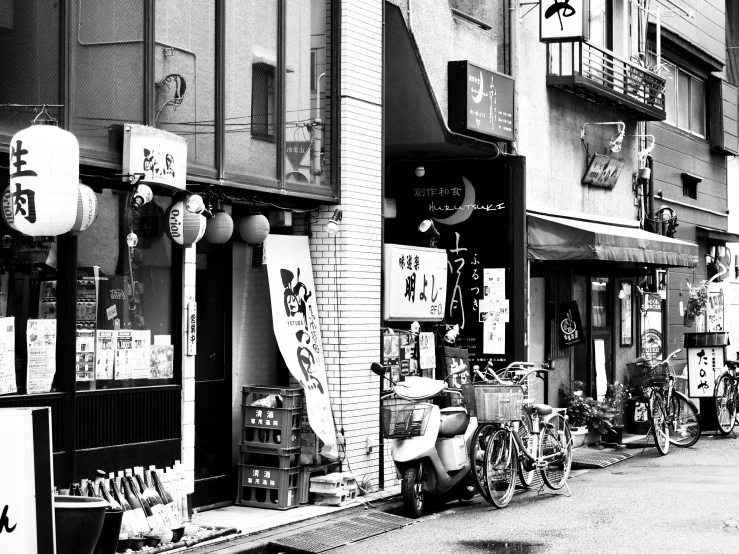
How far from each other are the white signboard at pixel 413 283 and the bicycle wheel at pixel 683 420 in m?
4.65

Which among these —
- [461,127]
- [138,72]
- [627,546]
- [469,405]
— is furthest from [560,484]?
[138,72]

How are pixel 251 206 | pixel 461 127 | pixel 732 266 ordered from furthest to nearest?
pixel 732 266
pixel 461 127
pixel 251 206

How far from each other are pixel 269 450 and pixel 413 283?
326cm

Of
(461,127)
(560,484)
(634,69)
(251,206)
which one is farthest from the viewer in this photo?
(634,69)

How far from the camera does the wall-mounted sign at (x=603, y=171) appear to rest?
1933 cm

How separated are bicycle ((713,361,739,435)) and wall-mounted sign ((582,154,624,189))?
3746 mm

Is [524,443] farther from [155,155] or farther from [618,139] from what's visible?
[618,139]

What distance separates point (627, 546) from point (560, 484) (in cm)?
332

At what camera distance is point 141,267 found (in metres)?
10.3

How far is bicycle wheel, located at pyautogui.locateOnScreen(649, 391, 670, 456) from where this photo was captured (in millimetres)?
16953

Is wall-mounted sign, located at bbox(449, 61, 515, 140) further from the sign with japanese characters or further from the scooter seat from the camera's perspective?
the sign with japanese characters

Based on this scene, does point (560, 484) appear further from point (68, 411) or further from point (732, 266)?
point (732, 266)

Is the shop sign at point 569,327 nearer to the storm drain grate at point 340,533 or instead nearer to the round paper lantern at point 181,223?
the storm drain grate at point 340,533

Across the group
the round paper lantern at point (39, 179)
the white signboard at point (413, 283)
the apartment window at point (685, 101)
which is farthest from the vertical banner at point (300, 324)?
the apartment window at point (685, 101)
